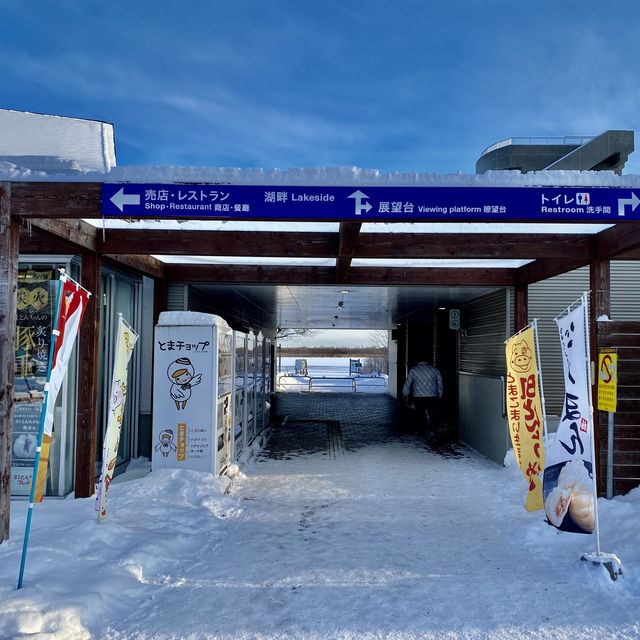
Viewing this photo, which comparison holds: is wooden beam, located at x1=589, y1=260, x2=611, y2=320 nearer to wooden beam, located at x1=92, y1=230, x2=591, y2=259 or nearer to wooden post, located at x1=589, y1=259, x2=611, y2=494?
wooden post, located at x1=589, y1=259, x2=611, y2=494

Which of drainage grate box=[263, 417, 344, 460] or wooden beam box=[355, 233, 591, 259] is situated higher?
wooden beam box=[355, 233, 591, 259]

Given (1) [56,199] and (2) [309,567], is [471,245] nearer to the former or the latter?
(2) [309,567]

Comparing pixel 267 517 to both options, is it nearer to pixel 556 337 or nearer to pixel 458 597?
pixel 458 597

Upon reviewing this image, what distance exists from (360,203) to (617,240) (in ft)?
10.2

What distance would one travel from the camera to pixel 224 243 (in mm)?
6898

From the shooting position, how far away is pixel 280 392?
973 inches

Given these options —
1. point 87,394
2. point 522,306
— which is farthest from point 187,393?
point 522,306

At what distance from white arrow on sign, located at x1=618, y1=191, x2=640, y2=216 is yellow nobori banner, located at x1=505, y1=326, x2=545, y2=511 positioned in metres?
1.67

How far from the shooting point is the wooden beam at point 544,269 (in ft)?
23.5

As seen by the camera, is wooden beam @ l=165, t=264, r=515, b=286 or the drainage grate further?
the drainage grate

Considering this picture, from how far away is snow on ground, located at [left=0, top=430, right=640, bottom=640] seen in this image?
12.2 ft

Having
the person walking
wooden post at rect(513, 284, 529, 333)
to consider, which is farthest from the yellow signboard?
the person walking

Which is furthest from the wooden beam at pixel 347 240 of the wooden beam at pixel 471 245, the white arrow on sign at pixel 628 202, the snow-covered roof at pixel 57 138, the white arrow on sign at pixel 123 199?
the snow-covered roof at pixel 57 138

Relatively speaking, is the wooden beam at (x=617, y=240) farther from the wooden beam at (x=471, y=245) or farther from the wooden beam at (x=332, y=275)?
the wooden beam at (x=332, y=275)
